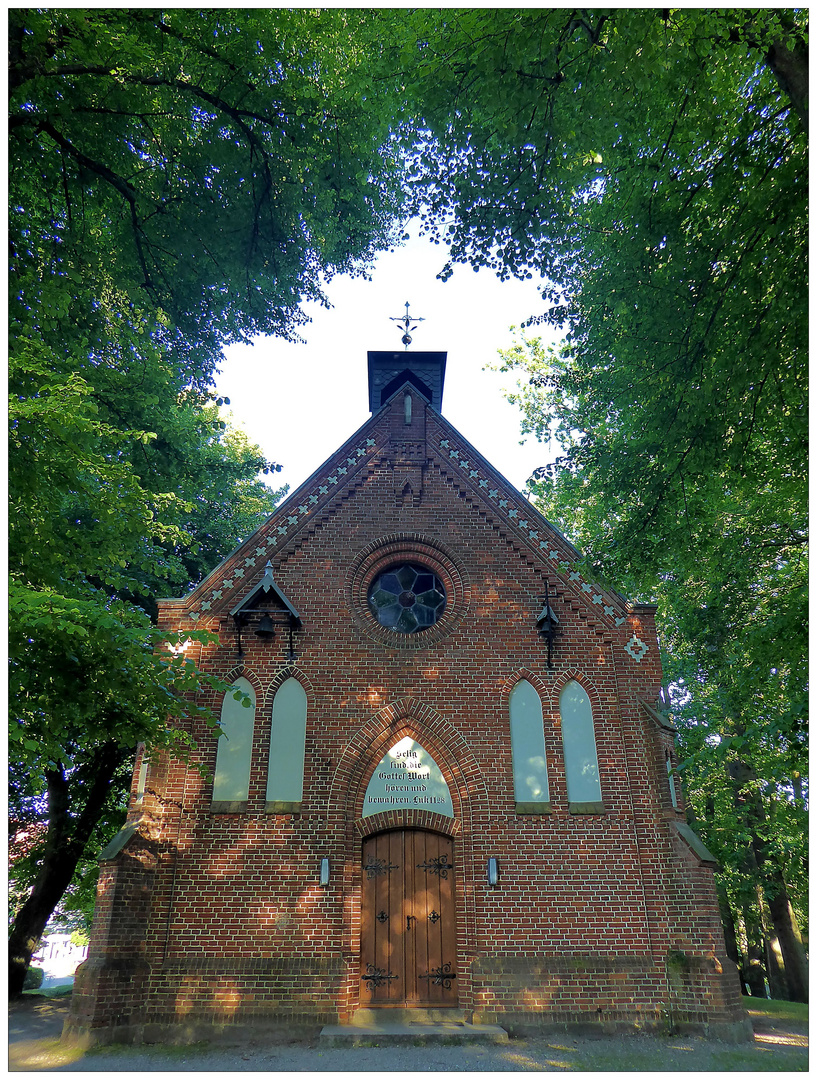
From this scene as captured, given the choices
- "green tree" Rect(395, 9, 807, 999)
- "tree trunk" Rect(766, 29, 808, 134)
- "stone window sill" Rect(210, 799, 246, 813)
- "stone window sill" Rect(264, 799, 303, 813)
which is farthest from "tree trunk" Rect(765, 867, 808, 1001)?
"tree trunk" Rect(766, 29, 808, 134)

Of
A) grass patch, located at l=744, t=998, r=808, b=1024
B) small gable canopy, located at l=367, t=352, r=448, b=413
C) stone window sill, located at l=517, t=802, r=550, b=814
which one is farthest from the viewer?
small gable canopy, located at l=367, t=352, r=448, b=413

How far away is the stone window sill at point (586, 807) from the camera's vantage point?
10812 mm

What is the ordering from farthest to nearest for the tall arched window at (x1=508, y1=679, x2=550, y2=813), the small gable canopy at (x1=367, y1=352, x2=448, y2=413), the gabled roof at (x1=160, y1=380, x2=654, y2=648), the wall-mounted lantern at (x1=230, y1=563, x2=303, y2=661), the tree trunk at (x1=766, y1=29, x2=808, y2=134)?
the small gable canopy at (x1=367, y1=352, x2=448, y2=413), the gabled roof at (x1=160, y1=380, x2=654, y2=648), the wall-mounted lantern at (x1=230, y1=563, x2=303, y2=661), the tall arched window at (x1=508, y1=679, x2=550, y2=813), the tree trunk at (x1=766, y1=29, x2=808, y2=134)

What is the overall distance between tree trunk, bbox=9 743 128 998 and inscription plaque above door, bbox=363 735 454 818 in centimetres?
649

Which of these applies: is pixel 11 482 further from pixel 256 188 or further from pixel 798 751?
pixel 798 751

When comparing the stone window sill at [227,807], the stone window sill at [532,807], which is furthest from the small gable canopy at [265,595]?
the stone window sill at [532,807]

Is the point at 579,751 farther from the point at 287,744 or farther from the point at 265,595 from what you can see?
the point at 265,595

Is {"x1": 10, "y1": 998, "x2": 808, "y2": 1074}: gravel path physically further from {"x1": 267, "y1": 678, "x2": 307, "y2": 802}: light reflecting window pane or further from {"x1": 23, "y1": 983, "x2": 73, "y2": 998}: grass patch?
{"x1": 23, "y1": 983, "x2": 73, "y2": 998}: grass patch

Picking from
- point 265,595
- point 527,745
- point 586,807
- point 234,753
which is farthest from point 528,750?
point 265,595

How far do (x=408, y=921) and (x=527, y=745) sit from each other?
3.16m

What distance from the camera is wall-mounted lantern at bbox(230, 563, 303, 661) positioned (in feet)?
38.3

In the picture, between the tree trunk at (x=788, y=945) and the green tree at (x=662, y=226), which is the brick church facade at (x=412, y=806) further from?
the tree trunk at (x=788, y=945)

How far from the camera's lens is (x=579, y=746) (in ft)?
37.0

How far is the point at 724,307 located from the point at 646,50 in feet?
11.0
